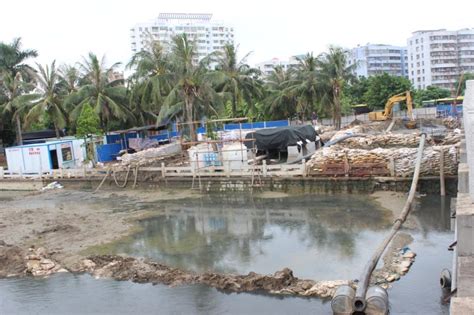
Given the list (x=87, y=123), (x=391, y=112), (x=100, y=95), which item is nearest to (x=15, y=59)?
(x=100, y=95)

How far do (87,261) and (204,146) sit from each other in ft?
51.6

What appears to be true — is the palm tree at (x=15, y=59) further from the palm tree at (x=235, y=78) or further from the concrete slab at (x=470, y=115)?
the concrete slab at (x=470, y=115)

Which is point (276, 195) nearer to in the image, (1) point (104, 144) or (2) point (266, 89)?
(1) point (104, 144)

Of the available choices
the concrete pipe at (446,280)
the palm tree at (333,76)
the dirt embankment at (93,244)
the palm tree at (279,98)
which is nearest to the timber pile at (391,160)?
the dirt embankment at (93,244)

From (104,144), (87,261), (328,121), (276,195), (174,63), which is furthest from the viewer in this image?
(328,121)

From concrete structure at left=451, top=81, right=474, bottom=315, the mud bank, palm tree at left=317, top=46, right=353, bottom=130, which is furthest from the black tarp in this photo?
concrete structure at left=451, top=81, right=474, bottom=315

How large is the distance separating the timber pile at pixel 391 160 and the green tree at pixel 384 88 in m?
Answer: 42.1

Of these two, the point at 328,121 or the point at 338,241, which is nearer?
the point at 338,241

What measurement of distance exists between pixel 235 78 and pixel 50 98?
49.4 feet

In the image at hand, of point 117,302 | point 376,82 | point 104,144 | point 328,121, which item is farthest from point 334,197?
point 376,82

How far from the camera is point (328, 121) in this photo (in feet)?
180

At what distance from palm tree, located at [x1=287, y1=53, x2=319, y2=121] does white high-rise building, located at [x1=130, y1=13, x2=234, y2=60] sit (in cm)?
8635

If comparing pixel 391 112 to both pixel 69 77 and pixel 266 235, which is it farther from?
pixel 266 235

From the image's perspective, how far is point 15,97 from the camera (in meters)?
38.4
